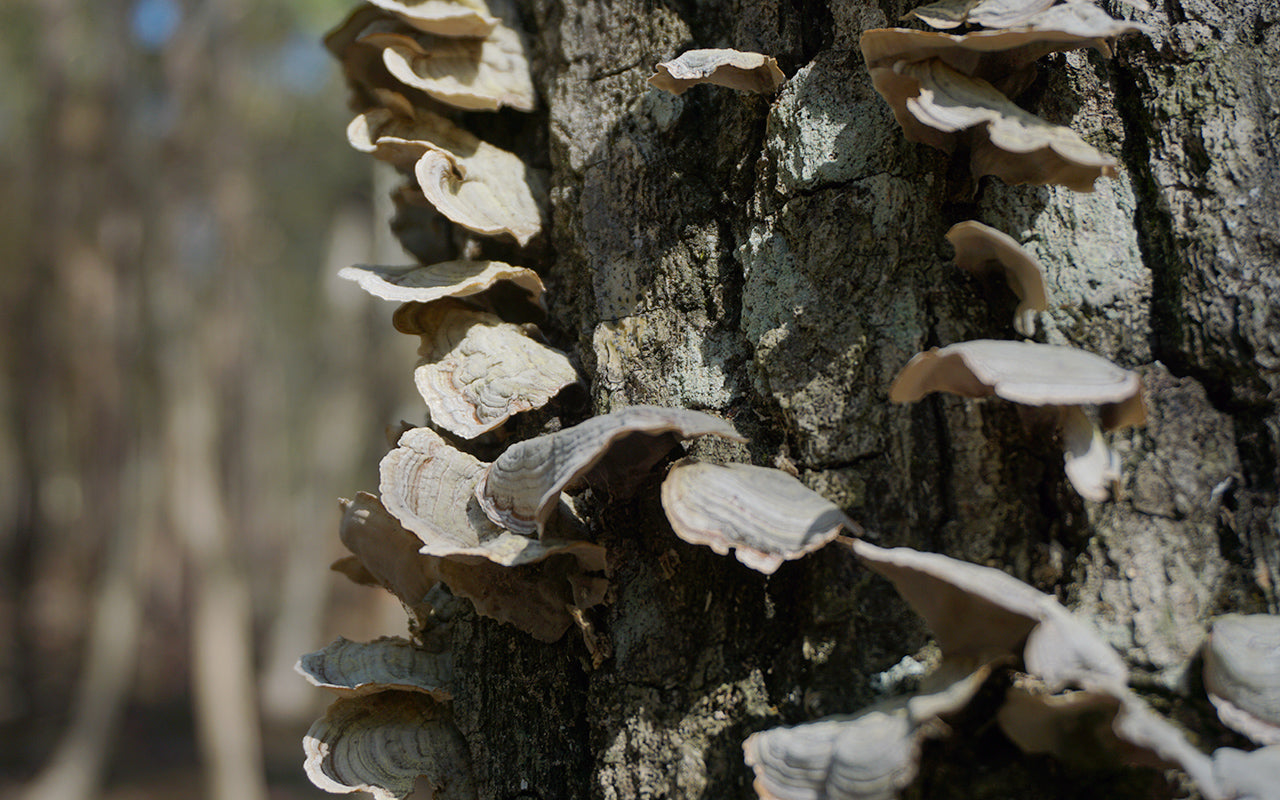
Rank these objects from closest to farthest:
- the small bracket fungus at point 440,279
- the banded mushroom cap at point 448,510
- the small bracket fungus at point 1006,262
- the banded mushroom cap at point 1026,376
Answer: the banded mushroom cap at point 1026,376
the small bracket fungus at point 1006,262
the banded mushroom cap at point 448,510
the small bracket fungus at point 440,279

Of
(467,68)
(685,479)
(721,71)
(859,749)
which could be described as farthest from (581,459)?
(467,68)

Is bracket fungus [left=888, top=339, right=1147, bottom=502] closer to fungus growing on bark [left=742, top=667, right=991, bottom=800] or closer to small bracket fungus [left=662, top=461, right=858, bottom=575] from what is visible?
small bracket fungus [left=662, top=461, right=858, bottom=575]

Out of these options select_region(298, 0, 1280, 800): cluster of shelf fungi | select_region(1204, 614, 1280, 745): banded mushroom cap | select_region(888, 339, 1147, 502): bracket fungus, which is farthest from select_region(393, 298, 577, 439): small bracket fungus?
select_region(1204, 614, 1280, 745): banded mushroom cap

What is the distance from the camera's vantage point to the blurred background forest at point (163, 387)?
8.30m

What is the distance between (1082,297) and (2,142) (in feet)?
65.2

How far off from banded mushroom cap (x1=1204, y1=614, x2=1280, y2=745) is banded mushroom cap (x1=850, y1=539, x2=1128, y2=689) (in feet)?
0.51

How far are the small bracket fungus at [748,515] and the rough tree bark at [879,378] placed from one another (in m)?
0.16

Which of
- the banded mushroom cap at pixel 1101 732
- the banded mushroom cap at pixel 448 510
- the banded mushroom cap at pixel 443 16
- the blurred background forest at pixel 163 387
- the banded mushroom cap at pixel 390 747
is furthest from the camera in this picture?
the blurred background forest at pixel 163 387

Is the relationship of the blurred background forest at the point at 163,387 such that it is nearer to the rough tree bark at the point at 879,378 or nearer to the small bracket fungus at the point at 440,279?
the small bracket fungus at the point at 440,279

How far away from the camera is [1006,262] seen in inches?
50.9

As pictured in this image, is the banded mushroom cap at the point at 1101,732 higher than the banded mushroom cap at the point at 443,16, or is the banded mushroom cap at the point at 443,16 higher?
the banded mushroom cap at the point at 443,16

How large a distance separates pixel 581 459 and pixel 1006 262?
0.71 m

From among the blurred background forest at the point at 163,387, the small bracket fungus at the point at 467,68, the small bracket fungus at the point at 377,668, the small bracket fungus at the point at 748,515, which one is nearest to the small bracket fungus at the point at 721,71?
the small bracket fungus at the point at 467,68

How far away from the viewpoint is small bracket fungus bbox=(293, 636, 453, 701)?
5.21 ft
